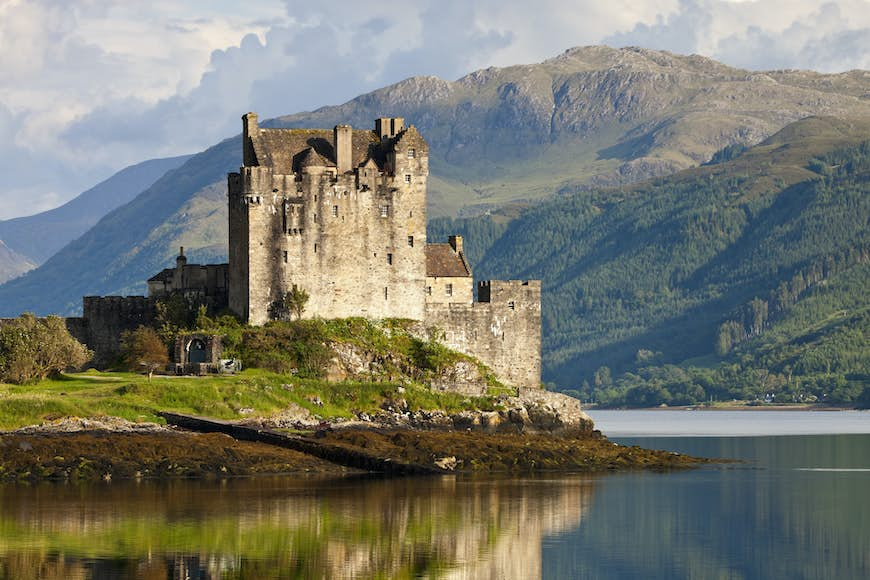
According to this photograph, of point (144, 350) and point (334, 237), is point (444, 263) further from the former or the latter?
point (144, 350)

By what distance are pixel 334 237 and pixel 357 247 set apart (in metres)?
1.48

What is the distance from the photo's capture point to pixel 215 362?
93250mm

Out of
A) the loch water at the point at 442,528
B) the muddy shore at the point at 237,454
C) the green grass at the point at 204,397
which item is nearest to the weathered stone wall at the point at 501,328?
the green grass at the point at 204,397

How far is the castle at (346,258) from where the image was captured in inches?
3814

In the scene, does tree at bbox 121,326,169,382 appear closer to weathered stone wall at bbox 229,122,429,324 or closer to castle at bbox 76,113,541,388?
castle at bbox 76,113,541,388

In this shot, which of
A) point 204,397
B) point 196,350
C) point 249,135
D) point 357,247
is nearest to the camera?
point 204,397

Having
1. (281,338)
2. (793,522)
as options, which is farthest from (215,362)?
(793,522)

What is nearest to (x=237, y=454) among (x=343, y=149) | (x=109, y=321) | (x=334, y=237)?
(x=334, y=237)

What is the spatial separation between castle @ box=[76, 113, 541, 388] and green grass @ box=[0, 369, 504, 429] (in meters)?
6.14

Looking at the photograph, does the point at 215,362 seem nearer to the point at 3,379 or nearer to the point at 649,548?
the point at 3,379

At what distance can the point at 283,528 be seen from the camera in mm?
58750

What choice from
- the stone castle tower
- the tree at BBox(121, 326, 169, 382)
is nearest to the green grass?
the tree at BBox(121, 326, 169, 382)

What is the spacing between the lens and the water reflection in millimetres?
51375

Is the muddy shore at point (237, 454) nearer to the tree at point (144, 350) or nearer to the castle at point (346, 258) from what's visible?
the castle at point (346, 258)
